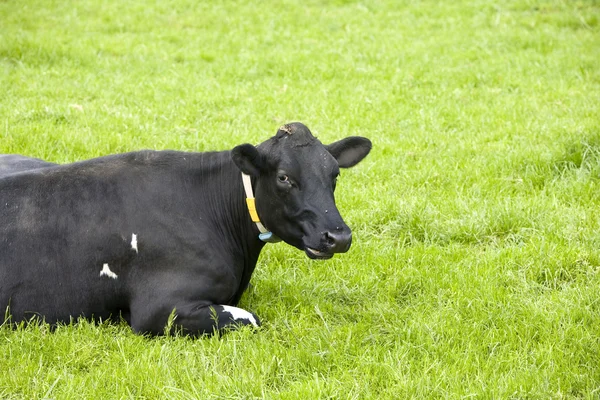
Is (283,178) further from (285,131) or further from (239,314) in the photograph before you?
(239,314)

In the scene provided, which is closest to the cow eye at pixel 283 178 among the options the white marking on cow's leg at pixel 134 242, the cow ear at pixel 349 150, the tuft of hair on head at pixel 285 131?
the tuft of hair on head at pixel 285 131

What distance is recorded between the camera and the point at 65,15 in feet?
56.1

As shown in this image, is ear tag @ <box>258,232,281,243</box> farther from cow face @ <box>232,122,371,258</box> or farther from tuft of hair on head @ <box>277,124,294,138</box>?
tuft of hair on head @ <box>277,124,294,138</box>

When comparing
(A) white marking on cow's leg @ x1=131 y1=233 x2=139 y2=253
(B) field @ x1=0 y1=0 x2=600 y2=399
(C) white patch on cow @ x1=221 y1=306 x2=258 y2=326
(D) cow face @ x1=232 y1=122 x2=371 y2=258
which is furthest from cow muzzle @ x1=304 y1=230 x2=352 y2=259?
(A) white marking on cow's leg @ x1=131 y1=233 x2=139 y2=253

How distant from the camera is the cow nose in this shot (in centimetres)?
582

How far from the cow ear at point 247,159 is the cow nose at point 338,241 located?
85 centimetres

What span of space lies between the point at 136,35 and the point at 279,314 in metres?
11.1

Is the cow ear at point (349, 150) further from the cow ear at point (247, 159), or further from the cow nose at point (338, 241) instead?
the cow nose at point (338, 241)

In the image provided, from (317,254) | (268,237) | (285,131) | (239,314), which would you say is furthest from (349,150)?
(239,314)

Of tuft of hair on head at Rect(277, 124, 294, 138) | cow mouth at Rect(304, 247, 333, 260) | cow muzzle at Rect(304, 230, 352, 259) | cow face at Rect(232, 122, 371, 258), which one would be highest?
tuft of hair on head at Rect(277, 124, 294, 138)

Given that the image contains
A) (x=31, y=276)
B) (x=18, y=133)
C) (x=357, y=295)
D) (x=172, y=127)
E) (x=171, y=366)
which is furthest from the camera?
(x=172, y=127)

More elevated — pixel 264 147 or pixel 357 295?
pixel 264 147

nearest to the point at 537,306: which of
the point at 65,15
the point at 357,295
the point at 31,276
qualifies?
the point at 357,295

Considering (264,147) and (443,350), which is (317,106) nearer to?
(264,147)
